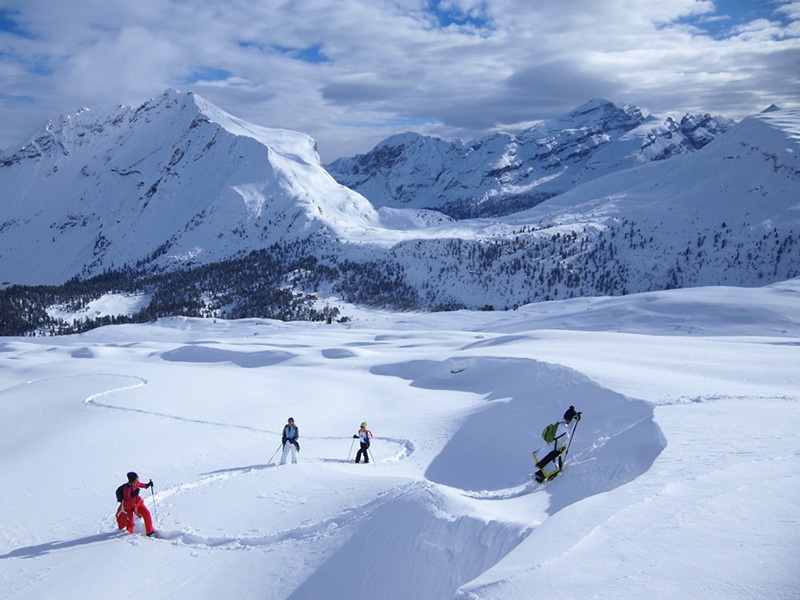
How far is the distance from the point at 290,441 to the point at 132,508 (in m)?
6.05

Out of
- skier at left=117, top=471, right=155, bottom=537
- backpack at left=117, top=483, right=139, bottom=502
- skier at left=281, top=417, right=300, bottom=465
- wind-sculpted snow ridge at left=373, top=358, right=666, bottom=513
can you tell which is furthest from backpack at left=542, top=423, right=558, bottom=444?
backpack at left=117, top=483, right=139, bottom=502

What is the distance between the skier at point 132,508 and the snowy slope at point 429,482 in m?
0.33

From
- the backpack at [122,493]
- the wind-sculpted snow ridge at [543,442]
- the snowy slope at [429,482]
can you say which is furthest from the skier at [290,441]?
the backpack at [122,493]

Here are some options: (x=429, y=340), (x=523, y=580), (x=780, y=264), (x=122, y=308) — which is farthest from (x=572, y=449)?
(x=780, y=264)

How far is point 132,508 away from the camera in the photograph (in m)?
13.1

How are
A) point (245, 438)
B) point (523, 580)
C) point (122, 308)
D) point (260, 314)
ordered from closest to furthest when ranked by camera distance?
point (523, 580), point (245, 438), point (260, 314), point (122, 308)

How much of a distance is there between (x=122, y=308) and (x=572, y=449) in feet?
644

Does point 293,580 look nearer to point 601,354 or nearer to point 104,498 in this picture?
point 104,498

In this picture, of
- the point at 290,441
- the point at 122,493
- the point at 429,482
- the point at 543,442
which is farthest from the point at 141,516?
the point at 543,442

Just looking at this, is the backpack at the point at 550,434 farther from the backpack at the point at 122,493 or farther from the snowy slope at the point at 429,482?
the backpack at the point at 122,493

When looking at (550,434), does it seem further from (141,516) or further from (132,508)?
(132,508)

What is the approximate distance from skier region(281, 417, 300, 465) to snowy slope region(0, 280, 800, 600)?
53 cm

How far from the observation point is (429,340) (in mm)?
58906

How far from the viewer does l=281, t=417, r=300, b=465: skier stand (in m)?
18.4
